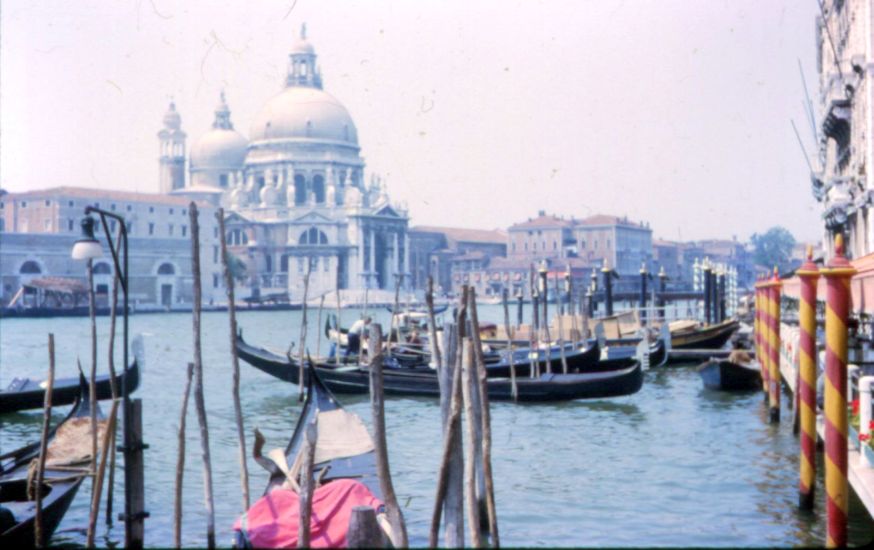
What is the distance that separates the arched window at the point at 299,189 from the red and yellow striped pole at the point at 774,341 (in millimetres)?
49643

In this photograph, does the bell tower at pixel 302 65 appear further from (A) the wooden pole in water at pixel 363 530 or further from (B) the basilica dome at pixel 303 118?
(A) the wooden pole in water at pixel 363 530

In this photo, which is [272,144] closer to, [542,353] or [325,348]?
[325,348]

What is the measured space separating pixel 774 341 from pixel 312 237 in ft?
157

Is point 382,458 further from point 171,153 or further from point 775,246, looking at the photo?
point 171,153

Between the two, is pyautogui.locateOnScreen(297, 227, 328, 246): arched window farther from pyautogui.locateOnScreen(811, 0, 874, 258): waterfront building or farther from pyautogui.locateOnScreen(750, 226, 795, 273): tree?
pyautogui.locateOnScreen(811, 0, 874, 258): waterfront building

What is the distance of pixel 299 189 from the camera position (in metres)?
58.1

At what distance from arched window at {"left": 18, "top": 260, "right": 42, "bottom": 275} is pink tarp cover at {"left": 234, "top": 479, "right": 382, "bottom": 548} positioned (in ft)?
132

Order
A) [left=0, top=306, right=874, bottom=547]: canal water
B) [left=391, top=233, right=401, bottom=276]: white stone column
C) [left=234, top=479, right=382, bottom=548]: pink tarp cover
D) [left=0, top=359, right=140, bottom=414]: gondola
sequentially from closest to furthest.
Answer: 1. [left=234, top=479, right=382, bottom=548]: pink tarp cover
2. [left=0, top=306, right=874, bottom=547]: canal water
3. [left=0, top=359, right=140, bottom=414]: gondola
4. [left=391, top=233, right=401, bottom=276]: white stone column

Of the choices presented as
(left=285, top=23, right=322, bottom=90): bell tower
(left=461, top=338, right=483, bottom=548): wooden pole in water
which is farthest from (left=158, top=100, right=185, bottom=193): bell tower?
(left=461, top=338, right=483, bottom=548): wooden pole in water

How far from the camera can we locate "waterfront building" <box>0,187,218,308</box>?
1656 inches

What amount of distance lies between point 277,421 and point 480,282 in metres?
47.7

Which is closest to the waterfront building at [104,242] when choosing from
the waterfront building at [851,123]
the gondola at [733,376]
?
the waterfront building at [851,123]

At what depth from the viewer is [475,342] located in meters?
4.91

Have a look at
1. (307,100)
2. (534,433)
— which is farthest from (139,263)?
(534,433)
